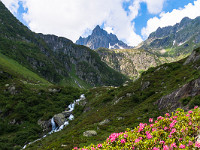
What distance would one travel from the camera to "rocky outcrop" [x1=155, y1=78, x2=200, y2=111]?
68.6 ft

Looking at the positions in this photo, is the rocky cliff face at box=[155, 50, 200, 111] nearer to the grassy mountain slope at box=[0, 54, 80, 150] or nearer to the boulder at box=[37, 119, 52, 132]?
the grassy mountain slope at box=[0, 54, 80, 150]

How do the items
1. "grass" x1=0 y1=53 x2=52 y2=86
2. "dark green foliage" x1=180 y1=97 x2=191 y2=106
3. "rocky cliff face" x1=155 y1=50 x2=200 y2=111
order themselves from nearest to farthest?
"dark green foliage" x1=180 y1=97 x2=191 y2=106 → "rocky cliff face" x1=155 y1=50 x2=200 y2=111 → "grass" x1=0 y1=53 x2=52 y2=86

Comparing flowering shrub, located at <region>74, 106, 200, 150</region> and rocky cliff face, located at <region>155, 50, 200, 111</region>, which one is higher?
rocky cliff face, located at <region>155, 50, 200, 111</region>

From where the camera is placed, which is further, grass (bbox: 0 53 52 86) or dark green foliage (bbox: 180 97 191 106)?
grass (bbox: 0 53 52 86)

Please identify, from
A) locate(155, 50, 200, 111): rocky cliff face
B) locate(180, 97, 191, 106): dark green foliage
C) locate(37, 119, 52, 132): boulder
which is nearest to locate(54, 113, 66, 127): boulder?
locate(37, 119, 52, 132): boulder

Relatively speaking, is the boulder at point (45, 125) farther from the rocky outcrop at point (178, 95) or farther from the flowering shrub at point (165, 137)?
the flowering shrub at point (165, 137)

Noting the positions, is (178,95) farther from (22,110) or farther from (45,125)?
(22,110)

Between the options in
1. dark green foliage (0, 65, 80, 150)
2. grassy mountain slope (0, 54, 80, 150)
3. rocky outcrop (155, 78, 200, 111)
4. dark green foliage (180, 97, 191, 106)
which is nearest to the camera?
dark green foliage (180, 97, 191, 106)

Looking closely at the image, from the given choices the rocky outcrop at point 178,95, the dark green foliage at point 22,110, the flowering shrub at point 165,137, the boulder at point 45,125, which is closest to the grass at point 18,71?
the dark green foliage at point 22,110

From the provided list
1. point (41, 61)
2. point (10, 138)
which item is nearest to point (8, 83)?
point (10, 138)

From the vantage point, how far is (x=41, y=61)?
644 feet

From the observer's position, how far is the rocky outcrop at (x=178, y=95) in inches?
824

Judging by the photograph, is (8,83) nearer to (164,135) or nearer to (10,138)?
(10,138)

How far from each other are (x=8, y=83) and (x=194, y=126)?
93607 millimetres
